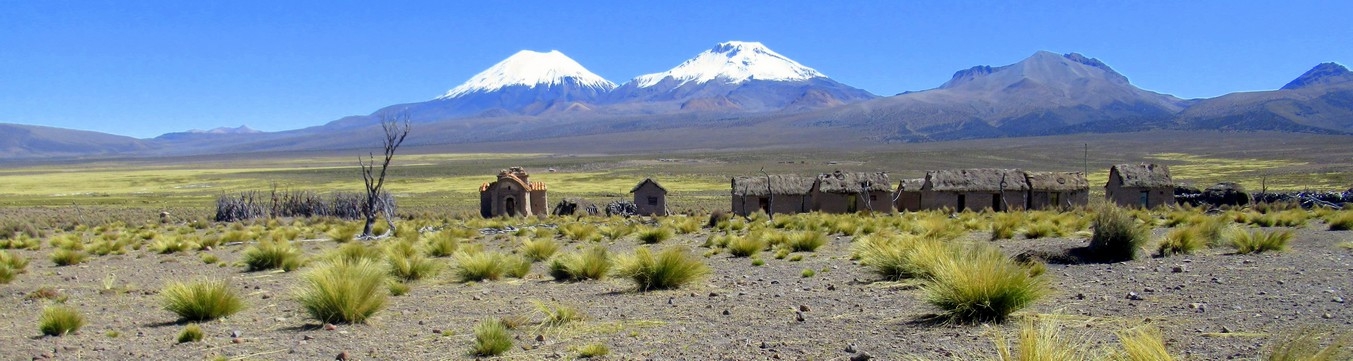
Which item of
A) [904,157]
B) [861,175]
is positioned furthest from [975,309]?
[904,157]

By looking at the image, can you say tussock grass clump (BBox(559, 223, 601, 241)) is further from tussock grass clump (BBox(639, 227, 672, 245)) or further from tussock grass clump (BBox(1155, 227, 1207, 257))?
tussock grass clump (BBox(1155, 227, 1207, 257))

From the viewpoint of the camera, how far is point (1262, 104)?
19875 centimetres

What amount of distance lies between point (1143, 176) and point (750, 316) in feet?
103

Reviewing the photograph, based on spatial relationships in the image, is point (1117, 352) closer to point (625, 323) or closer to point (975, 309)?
point (975, 309)

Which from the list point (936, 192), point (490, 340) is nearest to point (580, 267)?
point (490, 340)

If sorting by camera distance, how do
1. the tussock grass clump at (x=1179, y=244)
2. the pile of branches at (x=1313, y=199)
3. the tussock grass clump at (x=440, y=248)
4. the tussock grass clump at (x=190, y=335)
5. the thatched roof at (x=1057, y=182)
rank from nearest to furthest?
the tussock grass clump at (x=190, y=335) → the tussock grass clump at (x=1179, y=244) → the tussock grass clump at (x=440, y=248) → the pile of branches at (x=1313, y=199) → the thatched roof at (x=1057, y=182)

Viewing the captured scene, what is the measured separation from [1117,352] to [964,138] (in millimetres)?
188920

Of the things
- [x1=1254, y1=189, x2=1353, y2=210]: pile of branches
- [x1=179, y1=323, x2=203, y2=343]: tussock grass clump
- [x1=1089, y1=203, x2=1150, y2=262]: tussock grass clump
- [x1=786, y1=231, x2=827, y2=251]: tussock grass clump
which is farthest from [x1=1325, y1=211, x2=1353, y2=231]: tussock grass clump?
[x1=179, y1=323, x2=203, y2=343]: tussock grass clump

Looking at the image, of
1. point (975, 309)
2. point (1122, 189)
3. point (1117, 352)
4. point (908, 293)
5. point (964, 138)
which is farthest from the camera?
point (964, 138)

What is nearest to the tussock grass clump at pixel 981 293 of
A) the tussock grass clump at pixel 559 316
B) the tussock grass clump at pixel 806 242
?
the tussock grass clump at pixel 559 316

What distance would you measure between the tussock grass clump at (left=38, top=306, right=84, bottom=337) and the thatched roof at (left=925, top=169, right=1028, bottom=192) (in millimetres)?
29902

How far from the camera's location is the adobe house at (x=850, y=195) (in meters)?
35.2

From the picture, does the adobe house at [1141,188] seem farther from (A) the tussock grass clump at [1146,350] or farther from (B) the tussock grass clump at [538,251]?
(A) the tussock grass clump at [1146,350]

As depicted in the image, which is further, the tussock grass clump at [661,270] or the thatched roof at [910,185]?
the thatched roof at [910,185]
